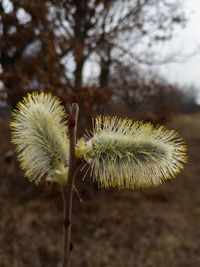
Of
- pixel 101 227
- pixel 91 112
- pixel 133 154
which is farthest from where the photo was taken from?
Result: pixel 101 227

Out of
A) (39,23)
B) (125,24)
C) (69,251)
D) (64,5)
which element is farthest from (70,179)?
(125,24)

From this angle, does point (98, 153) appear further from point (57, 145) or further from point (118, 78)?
point (118, 78)

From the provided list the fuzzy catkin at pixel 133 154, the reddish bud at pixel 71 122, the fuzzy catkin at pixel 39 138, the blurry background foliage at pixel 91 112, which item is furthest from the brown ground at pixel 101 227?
the reddish bud at pixel 71 122

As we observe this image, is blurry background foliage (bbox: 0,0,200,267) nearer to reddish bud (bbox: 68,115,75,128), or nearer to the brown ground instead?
the brown ground

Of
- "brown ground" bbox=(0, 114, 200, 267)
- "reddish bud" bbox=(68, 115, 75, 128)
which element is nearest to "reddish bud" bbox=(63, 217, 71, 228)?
"reddish bud" bbox=(68, 115, 75, 128)

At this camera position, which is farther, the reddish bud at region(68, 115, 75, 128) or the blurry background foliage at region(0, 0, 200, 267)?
the blurry background foliage at region(0, 0, 200, 267)

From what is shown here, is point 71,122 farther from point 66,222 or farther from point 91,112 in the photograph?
point 91,112

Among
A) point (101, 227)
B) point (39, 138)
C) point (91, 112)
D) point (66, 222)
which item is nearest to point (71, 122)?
point (39, 138)

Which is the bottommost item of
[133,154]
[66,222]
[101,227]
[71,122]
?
[101,227]
